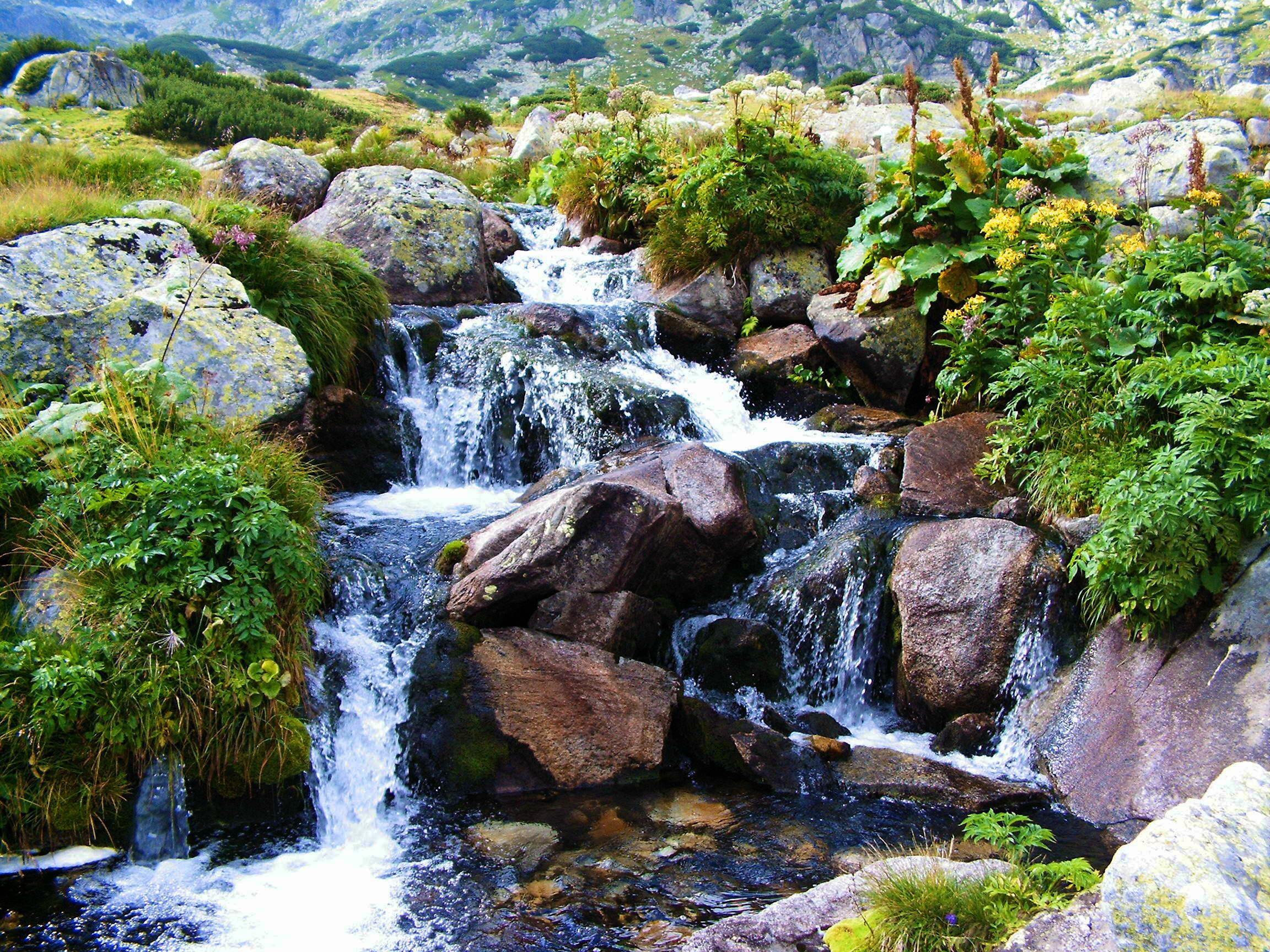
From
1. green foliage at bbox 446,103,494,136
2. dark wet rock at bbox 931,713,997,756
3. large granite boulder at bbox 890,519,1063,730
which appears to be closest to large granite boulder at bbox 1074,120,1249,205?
large granite boulder at bbox 890,519,1063,730

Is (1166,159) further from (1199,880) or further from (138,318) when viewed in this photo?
(138,318)

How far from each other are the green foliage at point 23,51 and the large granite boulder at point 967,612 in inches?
1331

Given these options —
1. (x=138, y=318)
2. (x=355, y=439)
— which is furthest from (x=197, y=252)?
(x=355, y=439)

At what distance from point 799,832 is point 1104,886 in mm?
2693

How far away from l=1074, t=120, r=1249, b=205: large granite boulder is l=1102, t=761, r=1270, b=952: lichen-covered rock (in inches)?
348

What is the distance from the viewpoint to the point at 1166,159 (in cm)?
1146

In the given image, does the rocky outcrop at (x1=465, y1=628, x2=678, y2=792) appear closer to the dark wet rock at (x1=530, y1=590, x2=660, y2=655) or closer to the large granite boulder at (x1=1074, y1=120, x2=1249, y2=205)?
the dark wet rock at (x1=530, y1=590, x2=660, y2=655)

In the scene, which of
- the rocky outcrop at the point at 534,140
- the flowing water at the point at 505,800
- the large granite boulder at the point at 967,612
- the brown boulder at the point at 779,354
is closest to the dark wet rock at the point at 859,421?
the flowing water at the point at 505,800

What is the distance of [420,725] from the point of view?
5.54 meters

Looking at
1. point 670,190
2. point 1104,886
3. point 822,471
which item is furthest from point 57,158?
point 1104,886

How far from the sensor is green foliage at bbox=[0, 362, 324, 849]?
4.40 meters

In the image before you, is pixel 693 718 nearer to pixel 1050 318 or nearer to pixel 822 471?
pixel 822 471

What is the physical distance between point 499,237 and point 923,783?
11194 mm

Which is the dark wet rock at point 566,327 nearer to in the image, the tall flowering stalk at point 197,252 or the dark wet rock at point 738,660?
the tall flowering stalk at point 197,252
